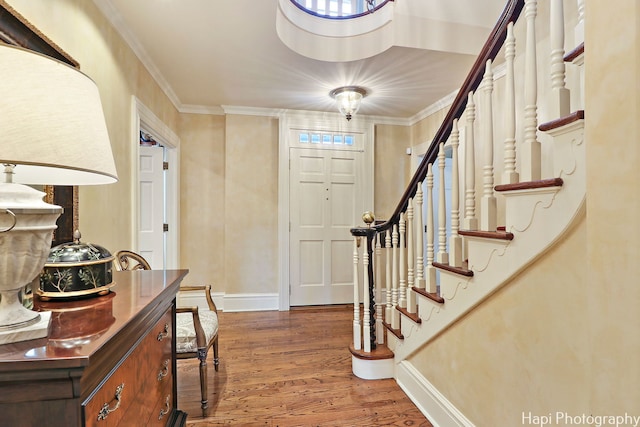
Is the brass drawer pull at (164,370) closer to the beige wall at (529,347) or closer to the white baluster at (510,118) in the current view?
the beige wall at (529,347)

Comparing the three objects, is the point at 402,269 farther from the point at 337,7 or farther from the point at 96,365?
the point at 337,7

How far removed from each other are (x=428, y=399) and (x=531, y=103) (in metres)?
1.62

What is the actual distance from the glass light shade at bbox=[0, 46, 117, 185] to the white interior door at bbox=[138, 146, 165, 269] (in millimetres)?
2880

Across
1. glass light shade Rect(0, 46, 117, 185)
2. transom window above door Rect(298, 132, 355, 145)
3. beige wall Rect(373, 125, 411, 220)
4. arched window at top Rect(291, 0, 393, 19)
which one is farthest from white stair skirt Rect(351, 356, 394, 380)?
arched window at top Rect(291, 0, 393, 19)

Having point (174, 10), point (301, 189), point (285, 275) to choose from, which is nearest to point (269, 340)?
point (285, 275)

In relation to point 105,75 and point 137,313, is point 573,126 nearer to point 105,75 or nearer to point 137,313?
point 137,313

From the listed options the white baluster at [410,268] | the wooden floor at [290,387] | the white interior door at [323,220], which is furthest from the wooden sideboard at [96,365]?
the white interior door at [323,220]

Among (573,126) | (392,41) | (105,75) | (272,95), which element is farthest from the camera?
(272,95)

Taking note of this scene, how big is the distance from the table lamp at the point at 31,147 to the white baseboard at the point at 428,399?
5.75 feet

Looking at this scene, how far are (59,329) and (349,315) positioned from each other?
3070 mm

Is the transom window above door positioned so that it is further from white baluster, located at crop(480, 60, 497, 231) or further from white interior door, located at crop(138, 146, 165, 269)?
white baluster, located at crop(480, 60, 497, 231)

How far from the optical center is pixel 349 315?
11.5 feet

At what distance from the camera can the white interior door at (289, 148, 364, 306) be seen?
375 centimetres

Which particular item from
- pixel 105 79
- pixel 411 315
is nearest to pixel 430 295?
pixel 411 315
